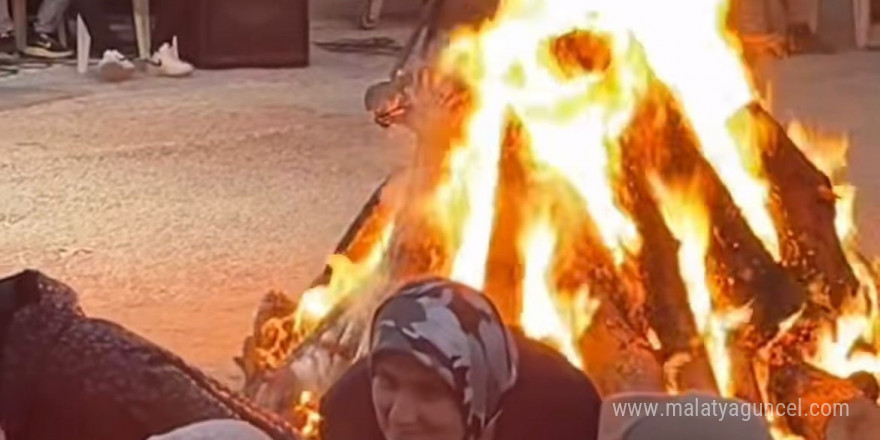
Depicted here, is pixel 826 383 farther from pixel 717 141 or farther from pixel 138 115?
pixel 138 115

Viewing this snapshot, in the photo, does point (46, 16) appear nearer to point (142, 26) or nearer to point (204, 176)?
point (142, 26)

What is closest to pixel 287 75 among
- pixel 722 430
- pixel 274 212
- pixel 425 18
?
→ pixel 274 212

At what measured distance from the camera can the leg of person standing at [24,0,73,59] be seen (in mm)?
7148

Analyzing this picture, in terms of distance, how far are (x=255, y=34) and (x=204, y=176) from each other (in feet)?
7.15

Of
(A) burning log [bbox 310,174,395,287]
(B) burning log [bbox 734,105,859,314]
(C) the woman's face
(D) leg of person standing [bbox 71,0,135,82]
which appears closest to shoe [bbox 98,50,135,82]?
(D) leg of person standing [bbox 71,0,135,82]

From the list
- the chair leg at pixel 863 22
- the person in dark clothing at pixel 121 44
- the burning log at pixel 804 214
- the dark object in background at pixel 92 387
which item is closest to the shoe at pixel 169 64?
the person in dark clothing at pixel 121 44

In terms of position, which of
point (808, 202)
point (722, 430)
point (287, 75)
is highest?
point (722, 430)

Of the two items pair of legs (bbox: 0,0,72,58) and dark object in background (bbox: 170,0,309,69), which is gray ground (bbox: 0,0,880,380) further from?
pair of legs (bbox: 0,0,72,58)

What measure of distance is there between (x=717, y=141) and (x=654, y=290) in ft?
0.80

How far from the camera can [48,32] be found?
7.27 meters

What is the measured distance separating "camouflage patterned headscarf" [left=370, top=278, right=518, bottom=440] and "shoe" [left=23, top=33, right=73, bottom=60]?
5.53 m

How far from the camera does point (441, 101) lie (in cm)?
255

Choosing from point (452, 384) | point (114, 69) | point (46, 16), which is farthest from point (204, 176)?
point (452, 384)

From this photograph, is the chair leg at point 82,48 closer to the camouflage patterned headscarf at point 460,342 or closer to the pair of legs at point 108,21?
the pair of legs at point 108,21
